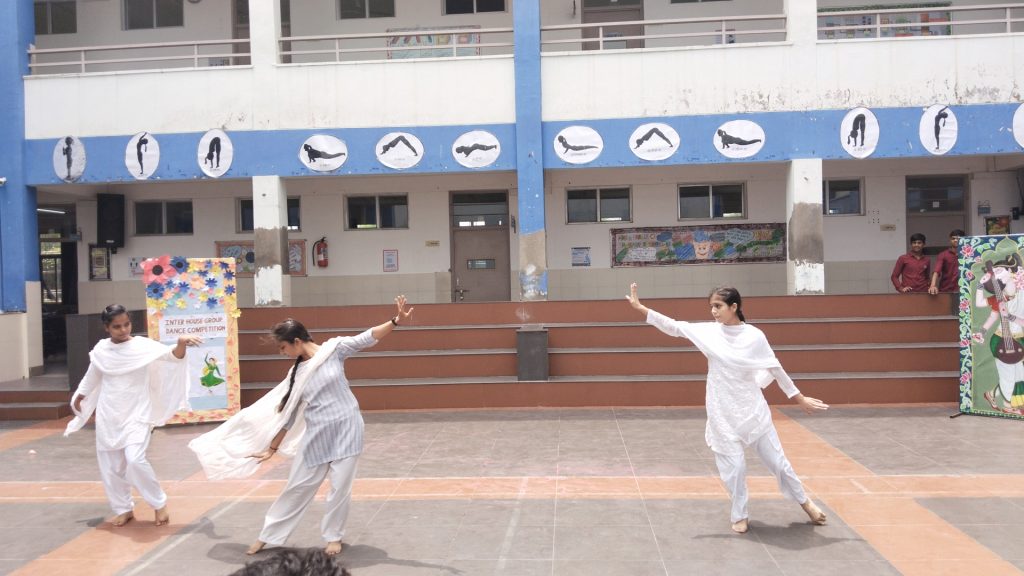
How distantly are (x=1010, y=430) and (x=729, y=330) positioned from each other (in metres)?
5.31

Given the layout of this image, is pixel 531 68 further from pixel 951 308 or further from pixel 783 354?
pixel 951 308

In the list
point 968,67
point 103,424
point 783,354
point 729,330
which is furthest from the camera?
point 968,67

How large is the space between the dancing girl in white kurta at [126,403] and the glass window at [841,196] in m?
12.6

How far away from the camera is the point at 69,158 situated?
1291cm

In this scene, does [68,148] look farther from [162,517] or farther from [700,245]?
[700,245]

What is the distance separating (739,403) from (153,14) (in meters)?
15.5

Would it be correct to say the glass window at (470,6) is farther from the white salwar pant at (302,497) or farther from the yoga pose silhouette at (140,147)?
the white salwar pant at (302,497)

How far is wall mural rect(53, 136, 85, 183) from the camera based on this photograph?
12875 millimetres

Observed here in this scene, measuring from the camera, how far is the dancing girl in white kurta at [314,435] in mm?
5223

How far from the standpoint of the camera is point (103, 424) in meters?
6.05

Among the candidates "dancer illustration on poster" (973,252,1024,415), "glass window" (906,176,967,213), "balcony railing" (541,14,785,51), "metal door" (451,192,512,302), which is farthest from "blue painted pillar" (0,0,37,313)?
"glass window" (906,176,967,213)

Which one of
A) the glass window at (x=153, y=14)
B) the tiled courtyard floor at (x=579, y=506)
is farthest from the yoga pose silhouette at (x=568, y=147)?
the glass window at (x=153, y=14)

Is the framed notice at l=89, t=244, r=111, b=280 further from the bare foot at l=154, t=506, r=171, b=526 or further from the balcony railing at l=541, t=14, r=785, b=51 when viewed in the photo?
the bare foot at l=154, t=506, r=171, b=526

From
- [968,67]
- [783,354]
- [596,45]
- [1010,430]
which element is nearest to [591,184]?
[596,45]
